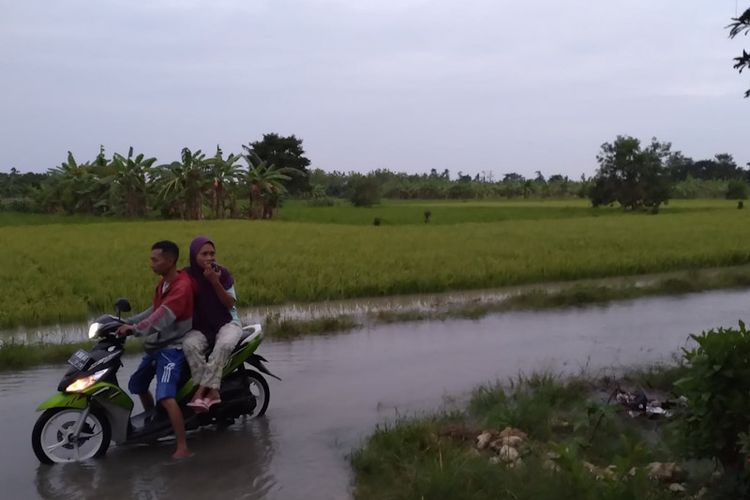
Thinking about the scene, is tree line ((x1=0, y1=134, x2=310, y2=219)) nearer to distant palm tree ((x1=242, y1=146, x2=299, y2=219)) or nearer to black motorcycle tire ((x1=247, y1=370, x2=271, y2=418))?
distant palm tree ((x1=242, y1=146, x2=299, y2=219))

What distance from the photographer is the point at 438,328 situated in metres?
9.20

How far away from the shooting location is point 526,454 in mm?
4383

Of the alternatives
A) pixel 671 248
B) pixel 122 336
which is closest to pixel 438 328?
pixel 122 336

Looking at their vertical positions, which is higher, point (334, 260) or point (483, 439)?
point (334, 260)

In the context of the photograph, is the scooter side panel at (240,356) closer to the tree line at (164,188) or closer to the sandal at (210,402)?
the sandal at (210,402)

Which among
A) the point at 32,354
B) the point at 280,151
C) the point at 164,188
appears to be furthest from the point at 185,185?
the point at 32,354

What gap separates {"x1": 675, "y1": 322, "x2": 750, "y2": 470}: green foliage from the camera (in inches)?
135

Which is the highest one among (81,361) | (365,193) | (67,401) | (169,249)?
(365,193)

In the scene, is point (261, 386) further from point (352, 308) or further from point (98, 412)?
point (352, 308)

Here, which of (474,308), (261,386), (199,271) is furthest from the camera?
(474,308)

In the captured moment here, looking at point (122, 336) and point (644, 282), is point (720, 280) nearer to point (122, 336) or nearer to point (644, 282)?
point (644, 282)

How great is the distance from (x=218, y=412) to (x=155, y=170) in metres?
32.5

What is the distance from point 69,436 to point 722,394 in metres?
3.94

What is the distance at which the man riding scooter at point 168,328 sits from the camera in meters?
4.89
